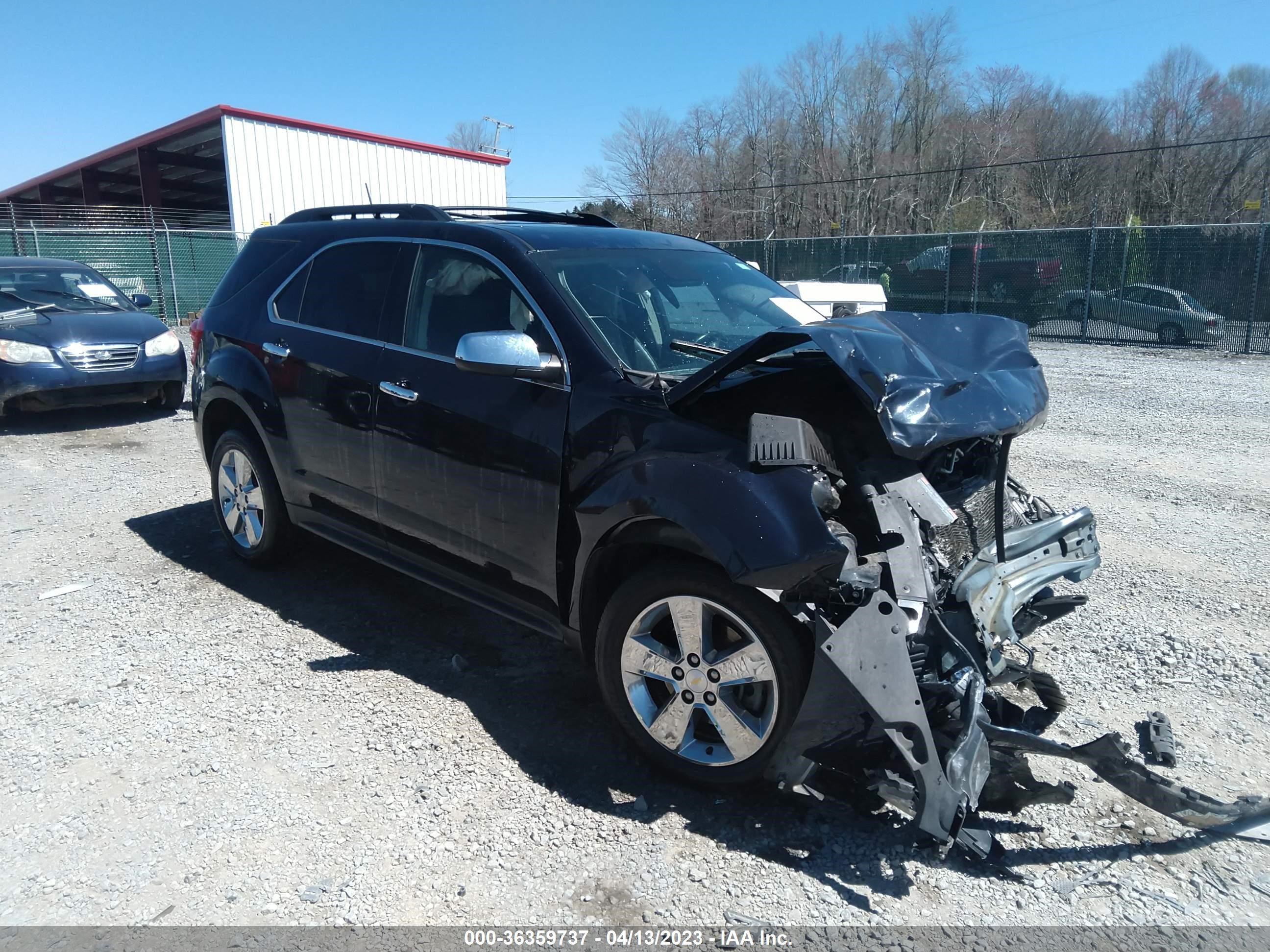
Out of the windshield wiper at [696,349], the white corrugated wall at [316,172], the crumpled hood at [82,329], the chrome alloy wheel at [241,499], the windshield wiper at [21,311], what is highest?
the white corrugated wall at [316,172]

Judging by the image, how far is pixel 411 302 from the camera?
4227 millimetres

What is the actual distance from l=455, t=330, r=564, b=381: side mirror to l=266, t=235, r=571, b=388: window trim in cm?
8

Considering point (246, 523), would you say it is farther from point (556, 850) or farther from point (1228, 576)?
point (1228, 576)

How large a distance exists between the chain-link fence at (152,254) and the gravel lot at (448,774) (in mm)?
19017

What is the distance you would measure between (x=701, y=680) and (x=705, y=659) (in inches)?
3.2

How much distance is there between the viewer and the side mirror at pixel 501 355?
3.44 m

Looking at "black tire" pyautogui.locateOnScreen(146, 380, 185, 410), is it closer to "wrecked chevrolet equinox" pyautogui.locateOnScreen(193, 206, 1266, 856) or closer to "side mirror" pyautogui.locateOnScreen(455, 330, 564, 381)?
"wrecked chevrolet equinox" pyautogui.locateOnScreen(193, 206, 1266, 856)

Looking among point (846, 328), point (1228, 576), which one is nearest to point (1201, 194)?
point (1228, 576)

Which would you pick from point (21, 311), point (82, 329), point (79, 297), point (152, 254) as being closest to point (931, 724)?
point (82, 329)

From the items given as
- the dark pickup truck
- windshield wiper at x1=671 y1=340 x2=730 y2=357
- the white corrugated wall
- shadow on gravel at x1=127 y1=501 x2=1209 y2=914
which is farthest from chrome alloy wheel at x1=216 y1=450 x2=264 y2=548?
the white corrugated wall

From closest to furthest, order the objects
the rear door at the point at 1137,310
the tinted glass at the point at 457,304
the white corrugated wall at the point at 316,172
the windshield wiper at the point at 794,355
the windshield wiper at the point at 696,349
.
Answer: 1. the windshield wiper at the point at 794,355
2. the windshield wiper at the point at 696,349
3. the tinted glass at the point at 457,304
4. the rear door at the point at 1137,310
5. the white corrugated wall at the point at 316,172

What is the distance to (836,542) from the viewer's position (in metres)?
2.73

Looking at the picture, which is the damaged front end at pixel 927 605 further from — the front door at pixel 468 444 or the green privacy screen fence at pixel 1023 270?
the green privacy screen fence at pixel 1023 270

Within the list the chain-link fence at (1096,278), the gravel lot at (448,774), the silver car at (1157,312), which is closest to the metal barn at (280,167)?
the chain-link fence at (1096,278)
